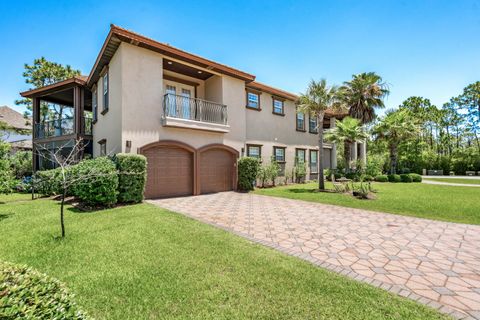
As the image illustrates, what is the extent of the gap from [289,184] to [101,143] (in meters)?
13.6

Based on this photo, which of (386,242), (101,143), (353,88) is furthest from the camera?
(353,88)

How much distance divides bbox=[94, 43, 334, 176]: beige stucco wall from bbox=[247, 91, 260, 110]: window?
43cm

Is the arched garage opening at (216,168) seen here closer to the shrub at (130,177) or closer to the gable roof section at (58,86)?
the shrub at (130,177)

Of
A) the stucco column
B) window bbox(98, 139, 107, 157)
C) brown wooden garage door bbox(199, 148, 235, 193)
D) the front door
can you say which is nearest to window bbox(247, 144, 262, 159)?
brown wooden garage door bbox(199, 148, 235, 193)

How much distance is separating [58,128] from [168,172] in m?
10.7

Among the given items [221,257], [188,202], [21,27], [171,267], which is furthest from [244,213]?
[21,27]

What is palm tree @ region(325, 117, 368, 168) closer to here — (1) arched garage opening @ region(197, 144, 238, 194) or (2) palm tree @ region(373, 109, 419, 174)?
(1) arched garage opening @ region(197, 144, 238, 194)

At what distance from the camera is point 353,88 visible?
22172 mm

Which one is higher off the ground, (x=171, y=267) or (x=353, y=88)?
(x=353, y=88)

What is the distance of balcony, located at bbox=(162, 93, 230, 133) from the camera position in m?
11.6

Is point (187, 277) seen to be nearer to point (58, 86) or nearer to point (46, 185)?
point (46, 185)

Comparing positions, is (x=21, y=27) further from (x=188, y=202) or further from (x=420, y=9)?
(x=420, y=9)

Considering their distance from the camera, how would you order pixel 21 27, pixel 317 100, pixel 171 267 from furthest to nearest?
1. pixel 317 100
2. pixel 21 27
3. pixel 171 267

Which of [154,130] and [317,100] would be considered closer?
[154,130]
